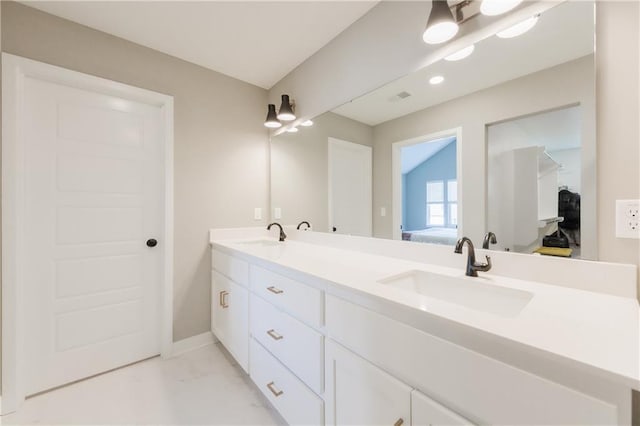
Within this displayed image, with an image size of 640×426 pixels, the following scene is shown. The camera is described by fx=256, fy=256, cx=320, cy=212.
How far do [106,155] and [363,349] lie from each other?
2.12m

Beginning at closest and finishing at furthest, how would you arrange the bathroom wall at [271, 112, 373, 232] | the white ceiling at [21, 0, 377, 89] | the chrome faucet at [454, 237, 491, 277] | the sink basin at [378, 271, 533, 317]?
the sink basin at [378, 271, 533, 317] < the chrome faucet at [454, 237, 491, 277] < the white ceiling at [21, 0, 377, 89] < the bathroom wall at [271, 112, 373, 232]

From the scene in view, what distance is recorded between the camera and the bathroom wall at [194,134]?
65.9 inches

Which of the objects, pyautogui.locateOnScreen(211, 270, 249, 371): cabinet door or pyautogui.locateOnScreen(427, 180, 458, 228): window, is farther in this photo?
pyautogui.locateOnScreen(211, 270, 249, 371): cabinet door

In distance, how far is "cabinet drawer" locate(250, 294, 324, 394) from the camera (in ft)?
3.54

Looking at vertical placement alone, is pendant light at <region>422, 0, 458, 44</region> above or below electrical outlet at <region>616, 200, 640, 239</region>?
above

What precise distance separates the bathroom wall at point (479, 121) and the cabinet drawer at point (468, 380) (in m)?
0.64

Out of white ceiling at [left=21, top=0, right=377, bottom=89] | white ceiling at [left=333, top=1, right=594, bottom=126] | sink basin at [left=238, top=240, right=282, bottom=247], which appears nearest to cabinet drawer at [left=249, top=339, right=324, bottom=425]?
sink basin at [left=238, top=240, right=282, bottom=247]

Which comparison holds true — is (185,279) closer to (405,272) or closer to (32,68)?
(32,68)

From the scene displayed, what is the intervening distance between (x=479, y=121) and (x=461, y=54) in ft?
1.08

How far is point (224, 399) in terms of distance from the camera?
1.57 metres

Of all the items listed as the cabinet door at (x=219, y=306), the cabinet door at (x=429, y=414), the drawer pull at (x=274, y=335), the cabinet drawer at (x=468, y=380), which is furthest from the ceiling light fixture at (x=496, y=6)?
the cabinet door at (x=219, y=306)

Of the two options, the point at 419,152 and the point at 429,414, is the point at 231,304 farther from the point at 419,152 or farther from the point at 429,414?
the point at 419,152

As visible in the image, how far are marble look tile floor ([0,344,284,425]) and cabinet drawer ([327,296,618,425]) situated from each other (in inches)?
40.6

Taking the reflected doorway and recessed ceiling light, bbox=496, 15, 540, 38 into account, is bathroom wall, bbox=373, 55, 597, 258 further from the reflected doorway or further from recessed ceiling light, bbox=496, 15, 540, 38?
recessed ceiling light, bbox=496, 15, 540, 38
